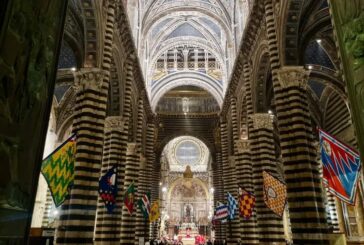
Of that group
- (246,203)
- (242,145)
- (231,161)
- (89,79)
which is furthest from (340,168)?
(231,161)

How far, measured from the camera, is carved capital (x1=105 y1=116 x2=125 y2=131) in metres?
16.7

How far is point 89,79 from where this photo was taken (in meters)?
12.5

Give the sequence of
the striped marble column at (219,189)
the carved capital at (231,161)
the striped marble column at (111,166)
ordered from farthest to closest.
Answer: the striped marble column at (219,189)
the carved capital at (231,161)
the striped marble column at (111,166)

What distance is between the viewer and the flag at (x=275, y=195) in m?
12.3

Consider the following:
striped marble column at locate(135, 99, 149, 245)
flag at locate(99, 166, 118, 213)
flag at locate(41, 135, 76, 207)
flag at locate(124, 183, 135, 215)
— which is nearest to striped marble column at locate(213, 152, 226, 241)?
striped marble column at locate(135, 99, 149, 245)

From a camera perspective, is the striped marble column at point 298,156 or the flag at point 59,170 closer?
the flag at point 59,170

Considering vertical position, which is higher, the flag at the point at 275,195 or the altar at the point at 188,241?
the flag at the point at 275,195

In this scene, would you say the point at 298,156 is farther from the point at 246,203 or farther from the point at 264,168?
the point at 246,203

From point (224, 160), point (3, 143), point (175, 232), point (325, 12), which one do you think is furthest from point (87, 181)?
point (175, 232)

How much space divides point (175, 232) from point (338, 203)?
29789mm

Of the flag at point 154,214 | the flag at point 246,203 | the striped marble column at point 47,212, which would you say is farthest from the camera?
the striped marble column at point 47,212

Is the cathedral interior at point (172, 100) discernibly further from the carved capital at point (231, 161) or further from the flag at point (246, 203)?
the flag at point (246, 203)

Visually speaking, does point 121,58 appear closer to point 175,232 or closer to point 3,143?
point 3,143

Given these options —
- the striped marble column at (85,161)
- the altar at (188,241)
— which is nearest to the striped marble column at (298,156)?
the striped marble column at (85,161)
